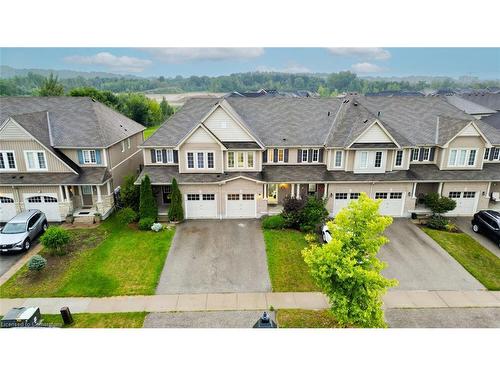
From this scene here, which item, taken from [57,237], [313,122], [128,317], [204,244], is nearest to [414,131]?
[313,122]

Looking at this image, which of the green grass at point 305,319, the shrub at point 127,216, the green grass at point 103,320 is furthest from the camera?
the shrub at point 127,216

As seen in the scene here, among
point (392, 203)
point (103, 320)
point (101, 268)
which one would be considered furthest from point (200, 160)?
point (392, 203)

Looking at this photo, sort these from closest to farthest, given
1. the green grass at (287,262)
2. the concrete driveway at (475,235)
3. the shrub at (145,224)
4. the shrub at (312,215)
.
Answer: the green grass at (287,262)
the concrete driveway at (475,235)
the shrub at (312,215)
the shrub at (145,224)

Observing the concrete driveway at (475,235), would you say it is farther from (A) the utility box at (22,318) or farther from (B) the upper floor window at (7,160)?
(B) the upper floor window at (7,160)

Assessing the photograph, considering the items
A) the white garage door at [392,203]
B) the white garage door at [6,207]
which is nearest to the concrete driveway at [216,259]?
the white garage door at [392,203]

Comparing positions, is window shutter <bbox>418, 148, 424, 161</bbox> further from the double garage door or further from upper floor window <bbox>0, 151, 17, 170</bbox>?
upper floor window <bbox>0, 151, 17, 170</bbox>

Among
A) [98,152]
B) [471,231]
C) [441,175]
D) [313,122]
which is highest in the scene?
[313,122]

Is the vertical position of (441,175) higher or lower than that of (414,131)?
lower

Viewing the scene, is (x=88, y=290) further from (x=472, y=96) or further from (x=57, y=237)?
(x=472, y=96)
